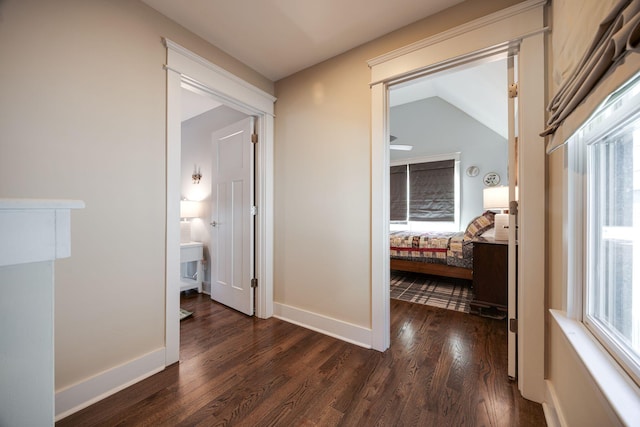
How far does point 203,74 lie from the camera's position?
1.96m

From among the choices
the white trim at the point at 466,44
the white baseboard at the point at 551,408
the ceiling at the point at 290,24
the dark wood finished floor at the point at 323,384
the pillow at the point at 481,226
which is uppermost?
the ceiling at the point at 290,24

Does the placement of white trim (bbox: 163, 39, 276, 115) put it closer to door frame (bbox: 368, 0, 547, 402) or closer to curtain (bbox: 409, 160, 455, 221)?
door frame (bbox: 368, 0, 547, 402)

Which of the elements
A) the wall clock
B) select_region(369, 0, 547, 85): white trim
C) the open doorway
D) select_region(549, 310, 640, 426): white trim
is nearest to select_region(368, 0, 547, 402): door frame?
select_region(369, 0, 547, 85): white trim

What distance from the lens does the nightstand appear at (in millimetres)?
3156

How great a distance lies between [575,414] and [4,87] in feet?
9.50

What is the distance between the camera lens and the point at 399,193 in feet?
19.4

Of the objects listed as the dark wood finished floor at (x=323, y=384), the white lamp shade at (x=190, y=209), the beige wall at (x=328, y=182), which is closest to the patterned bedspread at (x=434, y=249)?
the dark wood finished floor at (x=323, y=384)

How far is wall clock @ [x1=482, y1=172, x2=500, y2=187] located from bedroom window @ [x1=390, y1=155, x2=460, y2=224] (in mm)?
504

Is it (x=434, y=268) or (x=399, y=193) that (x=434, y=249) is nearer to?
(x=434, y=268)

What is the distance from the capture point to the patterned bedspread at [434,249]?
3354mm

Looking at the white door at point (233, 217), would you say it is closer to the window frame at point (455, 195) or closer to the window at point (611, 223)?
the window at point (611, 223)

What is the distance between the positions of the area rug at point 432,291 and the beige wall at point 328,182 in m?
1.32

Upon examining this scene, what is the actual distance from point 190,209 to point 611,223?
12.4ft

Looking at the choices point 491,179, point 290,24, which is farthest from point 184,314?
point 491,179
